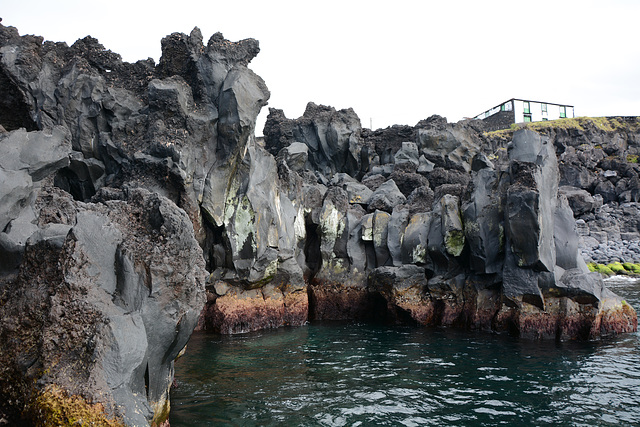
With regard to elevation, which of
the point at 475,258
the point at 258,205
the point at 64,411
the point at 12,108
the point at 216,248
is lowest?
the point at 64,411

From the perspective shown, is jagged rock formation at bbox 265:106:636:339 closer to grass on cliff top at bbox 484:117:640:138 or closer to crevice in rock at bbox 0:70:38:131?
crevice in rock at bbox 0:70:38:131

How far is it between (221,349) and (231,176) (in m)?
7.21

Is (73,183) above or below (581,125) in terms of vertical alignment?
below

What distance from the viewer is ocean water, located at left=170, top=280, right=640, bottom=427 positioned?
10.3 m

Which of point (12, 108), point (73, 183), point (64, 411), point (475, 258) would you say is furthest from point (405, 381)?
point (12, 108)

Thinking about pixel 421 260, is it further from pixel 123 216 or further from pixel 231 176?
pixel 123 216

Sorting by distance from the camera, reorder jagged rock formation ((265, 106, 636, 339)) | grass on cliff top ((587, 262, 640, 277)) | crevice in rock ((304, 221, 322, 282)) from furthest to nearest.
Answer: grass on cliff top ((587, 262, 640, 277)), crevice in rock ((304, 221, 322, 282)), jagged rock formation ((265, 106, 636, 339))

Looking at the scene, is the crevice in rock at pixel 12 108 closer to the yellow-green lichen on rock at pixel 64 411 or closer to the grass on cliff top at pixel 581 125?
the yellow-green lichen on rock at pixel 64 411

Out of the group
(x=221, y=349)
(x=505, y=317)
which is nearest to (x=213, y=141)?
(x=221, y=349)

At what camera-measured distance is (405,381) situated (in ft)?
42.0

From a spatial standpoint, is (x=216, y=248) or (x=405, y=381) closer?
(x=405, y=381)

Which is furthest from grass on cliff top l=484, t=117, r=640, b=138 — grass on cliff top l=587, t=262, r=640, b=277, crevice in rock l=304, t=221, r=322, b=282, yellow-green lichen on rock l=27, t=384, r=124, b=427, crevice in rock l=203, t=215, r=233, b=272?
yellow-green lichen on rock l=27, t=384, r=124, b=427

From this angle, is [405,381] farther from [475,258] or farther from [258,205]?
[258,205]

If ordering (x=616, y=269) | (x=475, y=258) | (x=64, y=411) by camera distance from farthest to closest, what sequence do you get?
1. (x=616, y=269)
2. (x=475, y=258)
3. (x=64, y=411)
